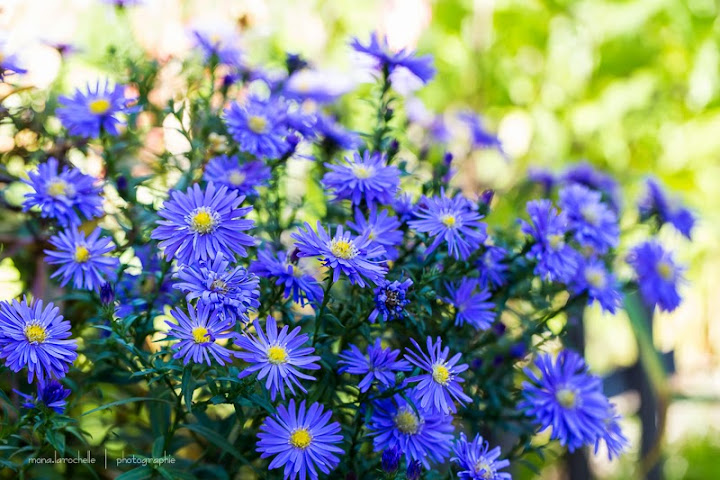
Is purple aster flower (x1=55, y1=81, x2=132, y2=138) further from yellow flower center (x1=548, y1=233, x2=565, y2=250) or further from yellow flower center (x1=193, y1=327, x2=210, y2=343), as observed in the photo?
yellow flower center (x1=548, y1=233, x2=565, y2=250)

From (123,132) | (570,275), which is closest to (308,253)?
(570,275)

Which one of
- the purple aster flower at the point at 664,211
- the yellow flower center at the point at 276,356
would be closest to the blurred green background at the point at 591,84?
the purple aster flower at the point at 664,211

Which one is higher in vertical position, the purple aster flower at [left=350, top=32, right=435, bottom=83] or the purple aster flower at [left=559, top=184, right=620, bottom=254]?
the purple aster flower at [left=350, top=32, right=435, bottom=83]

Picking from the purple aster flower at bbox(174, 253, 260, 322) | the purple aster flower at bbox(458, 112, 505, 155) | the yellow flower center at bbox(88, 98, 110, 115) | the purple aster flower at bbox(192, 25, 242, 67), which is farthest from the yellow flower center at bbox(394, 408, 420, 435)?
the purple aster flower at bbox(458, 112, 505, 155)

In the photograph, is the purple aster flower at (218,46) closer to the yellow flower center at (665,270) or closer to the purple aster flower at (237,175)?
the purple aster flower at (237,175)

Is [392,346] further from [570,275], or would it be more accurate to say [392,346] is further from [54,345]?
[54,345]

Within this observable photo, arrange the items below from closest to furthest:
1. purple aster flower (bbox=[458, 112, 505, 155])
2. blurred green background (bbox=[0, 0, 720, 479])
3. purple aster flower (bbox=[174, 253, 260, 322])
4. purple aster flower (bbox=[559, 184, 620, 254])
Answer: purple aster flower (bbox=[174, 253, 260, 322])
purple aster flower (bbox=[559, 184, 620, 254])
purple aster flower (bbox=[458, 112, 505, 155])
blurred green background (bbox=[0, 0, 720, 479])

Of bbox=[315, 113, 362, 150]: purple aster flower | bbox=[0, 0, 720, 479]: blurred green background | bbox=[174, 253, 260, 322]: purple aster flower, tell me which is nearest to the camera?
bbox=[174, 253, 260, 322]: purple aster flower
